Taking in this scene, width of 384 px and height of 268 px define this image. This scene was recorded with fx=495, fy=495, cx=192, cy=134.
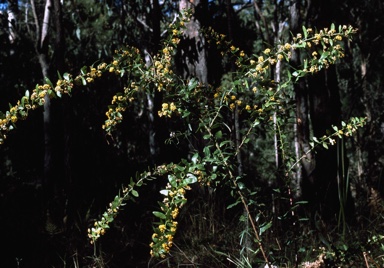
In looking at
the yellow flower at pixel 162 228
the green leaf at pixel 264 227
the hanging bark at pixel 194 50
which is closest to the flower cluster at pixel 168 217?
the yellow flower at pixel 162 228

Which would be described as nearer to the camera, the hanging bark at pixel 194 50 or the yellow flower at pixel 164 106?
the yellow flower at pixel 164 106

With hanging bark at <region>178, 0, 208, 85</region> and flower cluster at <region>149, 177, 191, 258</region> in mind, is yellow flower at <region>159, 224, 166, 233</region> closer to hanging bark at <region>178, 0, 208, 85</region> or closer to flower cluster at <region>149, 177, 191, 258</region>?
flower cluster at <region>149, 177, 191, 258</region>

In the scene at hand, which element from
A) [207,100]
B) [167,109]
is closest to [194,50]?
[207,100]

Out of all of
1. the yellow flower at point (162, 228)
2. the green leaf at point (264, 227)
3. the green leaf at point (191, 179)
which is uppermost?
the green leaf at point (191, 179)

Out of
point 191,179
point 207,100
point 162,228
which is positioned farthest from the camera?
point 207,100

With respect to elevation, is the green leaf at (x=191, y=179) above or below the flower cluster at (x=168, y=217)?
above

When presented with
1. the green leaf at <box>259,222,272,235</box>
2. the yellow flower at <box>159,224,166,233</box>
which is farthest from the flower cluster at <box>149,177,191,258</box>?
the green leaf at <box>259,222,272,235</box>

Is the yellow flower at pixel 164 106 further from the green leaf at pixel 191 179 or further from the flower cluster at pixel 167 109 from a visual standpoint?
the green leaf at pixel 191 179

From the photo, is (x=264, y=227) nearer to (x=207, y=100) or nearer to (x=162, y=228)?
(x=162, y=228)

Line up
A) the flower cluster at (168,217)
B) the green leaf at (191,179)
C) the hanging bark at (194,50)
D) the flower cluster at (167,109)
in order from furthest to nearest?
the hanging bark at (194,50) → the flower cluster at (167,109) → the green leaf at (191,179) → the flower cluster at (168,217)

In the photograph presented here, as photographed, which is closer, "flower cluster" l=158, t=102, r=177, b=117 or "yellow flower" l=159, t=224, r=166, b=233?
"yellow flower" l=159, t=224, r=166, b=233

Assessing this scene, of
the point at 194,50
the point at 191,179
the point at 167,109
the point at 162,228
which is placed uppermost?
the point at 194,50

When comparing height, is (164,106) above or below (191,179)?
above

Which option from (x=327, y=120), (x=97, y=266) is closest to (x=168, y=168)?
(x=97, y=266)
